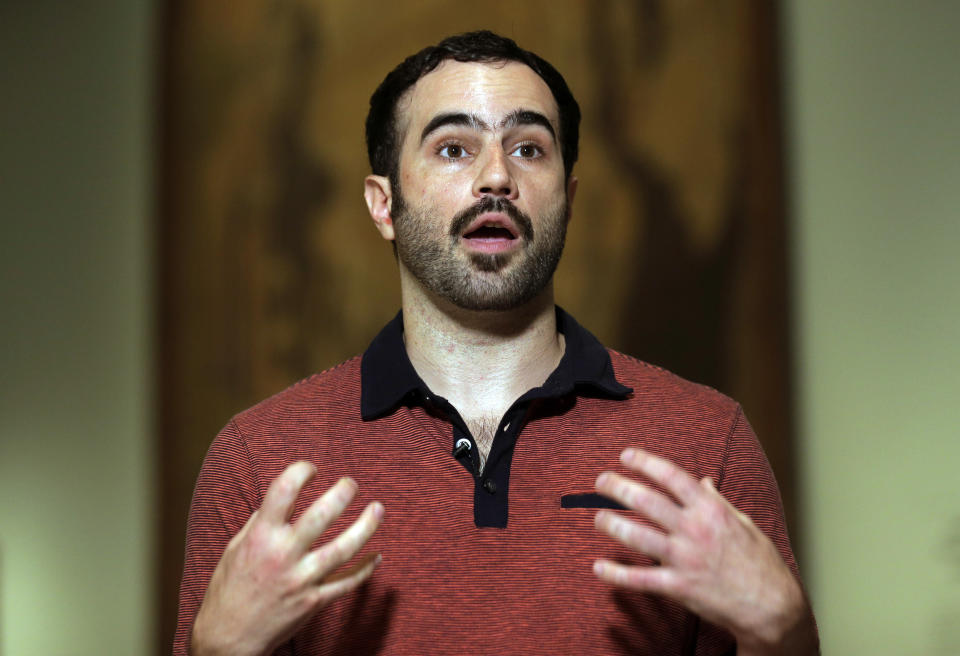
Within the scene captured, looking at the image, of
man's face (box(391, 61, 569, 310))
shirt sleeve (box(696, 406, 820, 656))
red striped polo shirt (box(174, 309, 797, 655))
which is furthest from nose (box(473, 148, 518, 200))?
shirt sleeve (box(696, 406, 820, 656))

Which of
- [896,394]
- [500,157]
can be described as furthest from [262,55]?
[896,394]

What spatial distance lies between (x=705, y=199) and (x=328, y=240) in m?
0.94

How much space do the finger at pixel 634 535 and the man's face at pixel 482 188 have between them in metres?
0.48

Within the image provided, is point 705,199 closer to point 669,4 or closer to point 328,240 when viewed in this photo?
point 669,4

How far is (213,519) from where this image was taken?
1.40 m

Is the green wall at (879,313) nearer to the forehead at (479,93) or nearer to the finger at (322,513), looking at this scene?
the forehead at (479,93)

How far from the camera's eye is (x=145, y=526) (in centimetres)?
241

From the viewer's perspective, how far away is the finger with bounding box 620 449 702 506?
109cm

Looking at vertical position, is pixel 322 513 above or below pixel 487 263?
below

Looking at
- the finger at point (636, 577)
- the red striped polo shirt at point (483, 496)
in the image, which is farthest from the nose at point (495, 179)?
the finger at point (636, 577)

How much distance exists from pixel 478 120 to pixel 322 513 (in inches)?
27.9

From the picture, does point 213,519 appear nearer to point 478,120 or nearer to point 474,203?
point 474,203

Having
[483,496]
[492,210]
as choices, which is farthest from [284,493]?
[492,210]

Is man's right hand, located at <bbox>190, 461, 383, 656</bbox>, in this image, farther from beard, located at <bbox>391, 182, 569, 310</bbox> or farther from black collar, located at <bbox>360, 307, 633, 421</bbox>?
beard, located at <bbox>391, 182, 569, 310</bbox>
